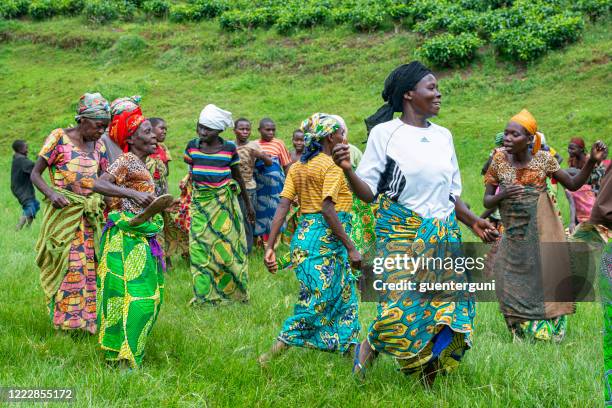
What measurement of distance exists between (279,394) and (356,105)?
16.6 meters

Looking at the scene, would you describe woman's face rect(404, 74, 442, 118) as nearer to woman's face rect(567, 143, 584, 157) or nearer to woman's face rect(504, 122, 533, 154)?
woman's face rect(504, 122, 533, 154)

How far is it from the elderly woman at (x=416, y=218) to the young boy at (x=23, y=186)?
9759mm

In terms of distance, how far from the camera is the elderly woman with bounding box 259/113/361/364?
5.14m

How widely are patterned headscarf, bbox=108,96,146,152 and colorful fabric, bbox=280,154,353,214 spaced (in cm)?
121

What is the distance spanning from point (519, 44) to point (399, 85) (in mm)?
17188

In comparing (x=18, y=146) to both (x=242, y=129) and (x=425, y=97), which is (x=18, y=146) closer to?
(x=242, y=129)

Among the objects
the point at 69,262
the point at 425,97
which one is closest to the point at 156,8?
the point at 69,262

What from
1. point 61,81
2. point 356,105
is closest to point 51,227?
point 356,105

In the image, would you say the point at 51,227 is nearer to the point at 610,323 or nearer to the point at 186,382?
the point at 186,382

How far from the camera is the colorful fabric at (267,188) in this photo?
9672 millimetres

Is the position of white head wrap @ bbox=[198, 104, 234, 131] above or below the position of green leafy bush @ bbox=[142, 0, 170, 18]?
below

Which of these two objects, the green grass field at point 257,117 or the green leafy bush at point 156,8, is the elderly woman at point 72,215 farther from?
the green leafy bush at point 156,8

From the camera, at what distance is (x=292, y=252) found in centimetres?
532

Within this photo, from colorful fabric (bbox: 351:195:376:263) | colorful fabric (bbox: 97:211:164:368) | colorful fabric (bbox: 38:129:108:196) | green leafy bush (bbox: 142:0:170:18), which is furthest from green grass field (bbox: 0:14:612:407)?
green leafy bush (bbox: 142:0:170:18)
